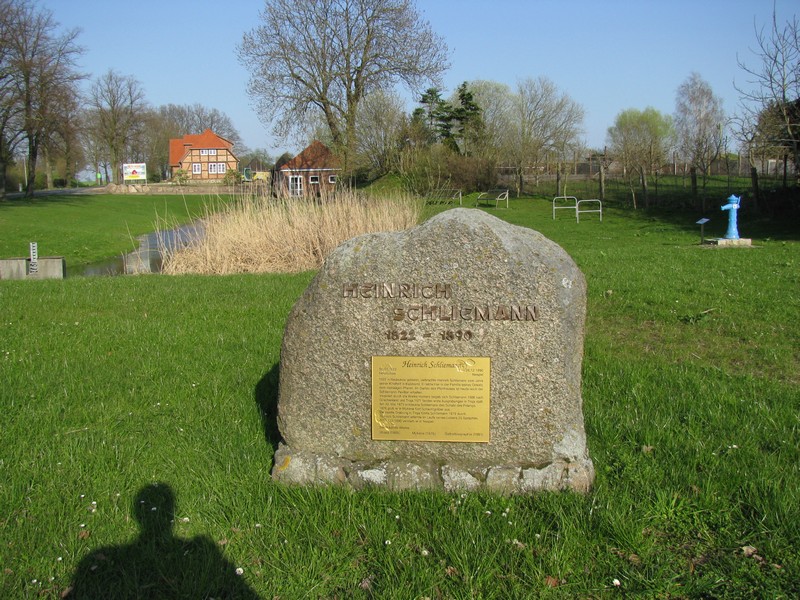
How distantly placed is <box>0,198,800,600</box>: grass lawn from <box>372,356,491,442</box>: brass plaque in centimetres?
35

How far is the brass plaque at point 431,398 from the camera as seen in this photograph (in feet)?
11.4

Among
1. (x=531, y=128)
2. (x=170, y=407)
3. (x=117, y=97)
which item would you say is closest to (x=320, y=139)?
(x=531, y=128)

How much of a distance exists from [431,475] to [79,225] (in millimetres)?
27955

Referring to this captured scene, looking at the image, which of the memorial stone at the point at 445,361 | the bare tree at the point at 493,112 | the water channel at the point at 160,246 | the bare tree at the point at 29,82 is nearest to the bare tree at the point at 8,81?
the bare tree at the point at 29,82

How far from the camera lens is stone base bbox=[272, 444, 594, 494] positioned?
345cm

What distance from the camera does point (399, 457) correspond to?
3602 mm

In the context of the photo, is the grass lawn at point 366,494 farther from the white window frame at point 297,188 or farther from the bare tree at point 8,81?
the bare tree at point 8,81

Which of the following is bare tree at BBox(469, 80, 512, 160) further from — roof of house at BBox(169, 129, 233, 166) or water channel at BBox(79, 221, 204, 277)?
roof of house at BBox(169, 129, 233, 166)

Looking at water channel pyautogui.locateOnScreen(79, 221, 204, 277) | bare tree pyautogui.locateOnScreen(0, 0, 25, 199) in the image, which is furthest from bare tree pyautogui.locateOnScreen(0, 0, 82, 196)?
water channel pyautogui.locateOnScreen(79, 221, 204, 277)

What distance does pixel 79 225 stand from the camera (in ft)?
90.1

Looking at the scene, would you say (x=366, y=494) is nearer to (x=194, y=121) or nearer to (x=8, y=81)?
(x=8, y=81)

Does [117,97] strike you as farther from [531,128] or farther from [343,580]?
[343,580]

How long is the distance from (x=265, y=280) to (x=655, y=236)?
40.8 ft

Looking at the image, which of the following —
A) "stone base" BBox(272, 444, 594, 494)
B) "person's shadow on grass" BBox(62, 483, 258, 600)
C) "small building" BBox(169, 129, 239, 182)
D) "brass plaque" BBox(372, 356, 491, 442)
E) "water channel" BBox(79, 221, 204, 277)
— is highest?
"small building" BBox(169, 129, 239, 182)
